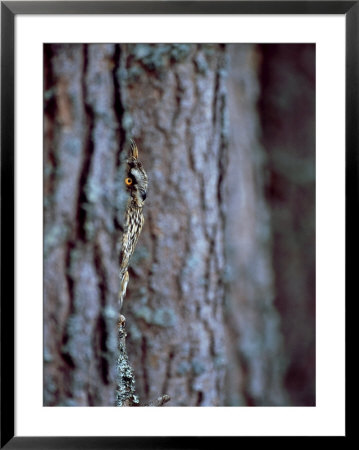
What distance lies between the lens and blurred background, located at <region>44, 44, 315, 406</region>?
0.93 meters

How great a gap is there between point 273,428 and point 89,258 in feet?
1.36

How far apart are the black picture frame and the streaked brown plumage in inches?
7.3

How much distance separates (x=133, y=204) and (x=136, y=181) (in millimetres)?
39

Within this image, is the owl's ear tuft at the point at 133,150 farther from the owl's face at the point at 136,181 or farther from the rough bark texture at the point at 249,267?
the rough bark texture at the point at 249,267

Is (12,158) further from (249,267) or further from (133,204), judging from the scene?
(249,267)

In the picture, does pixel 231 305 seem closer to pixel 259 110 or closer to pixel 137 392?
pixel 137 392

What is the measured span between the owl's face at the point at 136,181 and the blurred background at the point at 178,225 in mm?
10

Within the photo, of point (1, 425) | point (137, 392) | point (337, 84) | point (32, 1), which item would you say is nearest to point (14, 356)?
point (1, 425)

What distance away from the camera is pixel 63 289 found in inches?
36.7

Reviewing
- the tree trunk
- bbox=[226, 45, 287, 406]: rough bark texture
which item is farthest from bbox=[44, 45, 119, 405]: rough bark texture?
bbox=[226, 45, 287, 406]: rough bark texture

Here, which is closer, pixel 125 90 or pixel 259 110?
pixel 125 90

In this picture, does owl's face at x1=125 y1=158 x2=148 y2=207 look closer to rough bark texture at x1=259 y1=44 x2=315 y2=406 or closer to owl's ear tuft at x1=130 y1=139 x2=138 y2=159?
owl's ear tuft at x1=130 y1=139 x2=138 y2=159

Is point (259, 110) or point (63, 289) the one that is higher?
point (259, 110)

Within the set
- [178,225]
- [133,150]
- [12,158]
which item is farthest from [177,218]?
[12,158]
